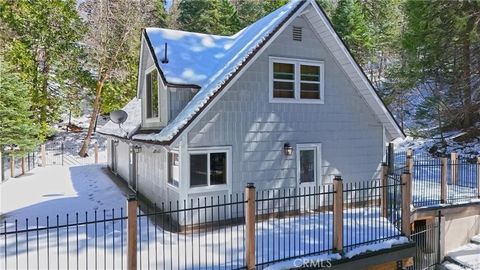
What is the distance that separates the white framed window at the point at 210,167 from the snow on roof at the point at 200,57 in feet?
3.57

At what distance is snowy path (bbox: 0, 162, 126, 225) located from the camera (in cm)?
1073

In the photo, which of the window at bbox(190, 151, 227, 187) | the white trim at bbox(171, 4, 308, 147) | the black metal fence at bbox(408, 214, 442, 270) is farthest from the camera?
the black metal fence at bbox(408, 214, 442, 270)

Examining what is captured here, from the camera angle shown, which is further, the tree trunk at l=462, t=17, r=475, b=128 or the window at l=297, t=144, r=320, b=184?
the tree trunk at l=462, t=17, r=475, b=128

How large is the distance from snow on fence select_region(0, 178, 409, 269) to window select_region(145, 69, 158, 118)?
3.22 m

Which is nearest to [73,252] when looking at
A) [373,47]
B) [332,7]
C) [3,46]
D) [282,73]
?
[282,73]

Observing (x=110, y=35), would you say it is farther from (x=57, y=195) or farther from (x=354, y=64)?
(x=354, y=64)

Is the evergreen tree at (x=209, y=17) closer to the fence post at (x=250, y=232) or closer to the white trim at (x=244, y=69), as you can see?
the white trim at (x=244, y=69)

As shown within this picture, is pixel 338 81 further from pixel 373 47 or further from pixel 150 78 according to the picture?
pixel 373 47

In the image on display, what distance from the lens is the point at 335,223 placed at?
7.20 m

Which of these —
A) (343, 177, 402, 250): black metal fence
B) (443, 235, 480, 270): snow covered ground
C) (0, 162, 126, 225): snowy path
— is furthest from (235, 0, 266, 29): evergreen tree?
(443, 235, 480, 270): snow covered ground

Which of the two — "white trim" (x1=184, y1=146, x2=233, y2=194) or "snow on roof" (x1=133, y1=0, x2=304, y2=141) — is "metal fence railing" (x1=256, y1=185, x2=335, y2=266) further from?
"snow on roof" (x1=133, y1=0, x2=304, y2=141)

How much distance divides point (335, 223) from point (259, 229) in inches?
91.3

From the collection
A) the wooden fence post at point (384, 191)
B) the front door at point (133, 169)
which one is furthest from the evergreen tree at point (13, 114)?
the wooden fence post at point (384, 191)

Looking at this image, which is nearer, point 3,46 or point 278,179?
point 278,179
